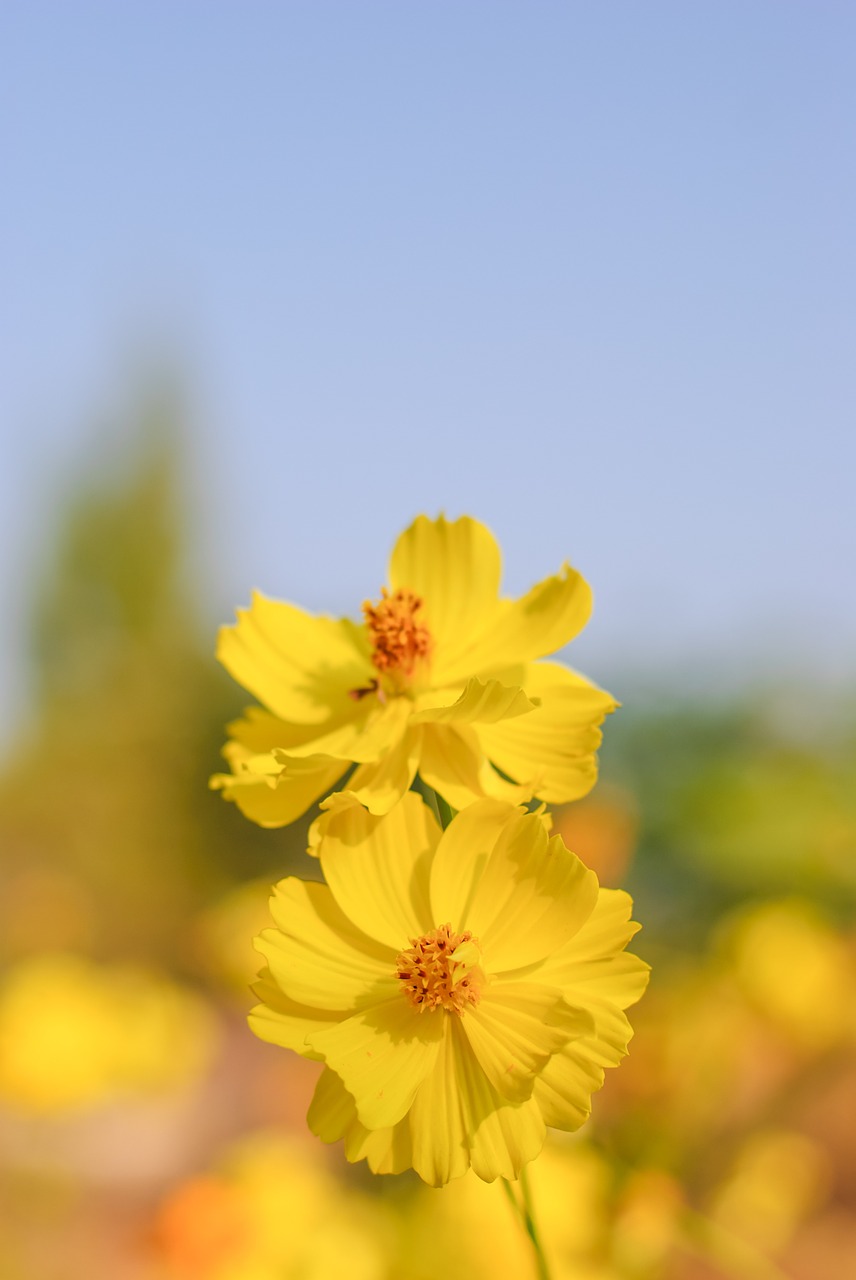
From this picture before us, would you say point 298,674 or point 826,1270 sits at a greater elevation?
point 298,674

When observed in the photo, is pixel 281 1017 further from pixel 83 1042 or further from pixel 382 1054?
pixel 83 1042

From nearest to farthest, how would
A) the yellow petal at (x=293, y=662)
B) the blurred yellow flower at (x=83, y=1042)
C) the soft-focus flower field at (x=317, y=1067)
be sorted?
the yellow petal at (x=293, y=662), the soft-focus flower field at (x=317, y=1067), the blurred yellow flower at (x=83, y=1042)

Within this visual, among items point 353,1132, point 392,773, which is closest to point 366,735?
point 392,773

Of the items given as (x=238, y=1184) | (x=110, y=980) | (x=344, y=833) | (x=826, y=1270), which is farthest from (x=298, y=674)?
(x=110, y=980)

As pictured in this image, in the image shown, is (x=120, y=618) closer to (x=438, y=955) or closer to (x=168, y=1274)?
(x=168, y=1274)

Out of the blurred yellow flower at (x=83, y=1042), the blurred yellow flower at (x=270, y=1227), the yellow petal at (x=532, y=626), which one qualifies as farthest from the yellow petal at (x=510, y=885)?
the blurred yellow flower at (x=83, y=1042)

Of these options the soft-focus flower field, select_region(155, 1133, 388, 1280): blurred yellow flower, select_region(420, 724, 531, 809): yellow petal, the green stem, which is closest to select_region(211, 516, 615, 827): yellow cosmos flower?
select_region(420, 724, 531, 809): yellow petal

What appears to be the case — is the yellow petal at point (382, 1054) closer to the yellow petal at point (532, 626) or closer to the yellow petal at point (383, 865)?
the yellow petal at point (383, 865)

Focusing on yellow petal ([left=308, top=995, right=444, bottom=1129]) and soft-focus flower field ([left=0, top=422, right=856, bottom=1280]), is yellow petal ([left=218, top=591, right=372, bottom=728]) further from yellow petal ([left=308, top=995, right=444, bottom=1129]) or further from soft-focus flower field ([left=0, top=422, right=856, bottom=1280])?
soft-focus flower field ([left=0, top=422, right=856, bottom=1280])
